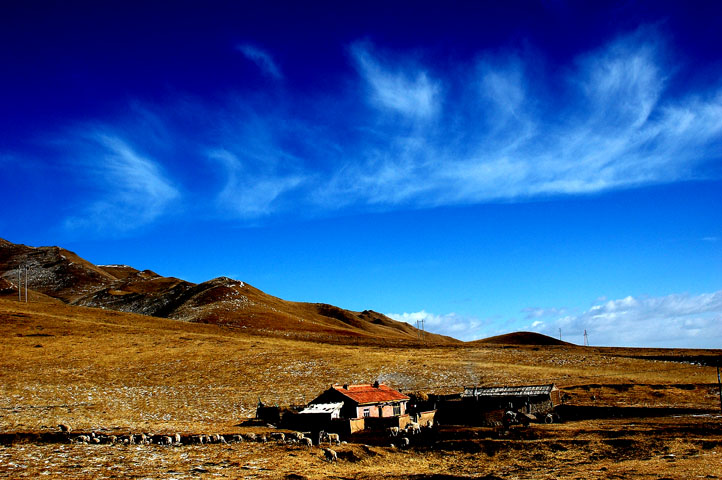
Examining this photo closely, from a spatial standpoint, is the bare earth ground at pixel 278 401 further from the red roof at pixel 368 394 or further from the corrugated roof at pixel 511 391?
the red roof at pixel 368 394

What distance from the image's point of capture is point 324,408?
126 feet

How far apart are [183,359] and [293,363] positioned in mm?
14945

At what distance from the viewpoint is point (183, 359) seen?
7100 centimetres

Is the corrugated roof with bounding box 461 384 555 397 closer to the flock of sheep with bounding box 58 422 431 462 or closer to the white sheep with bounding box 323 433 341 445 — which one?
the flock of sheep with bounding box 58 422 431 462

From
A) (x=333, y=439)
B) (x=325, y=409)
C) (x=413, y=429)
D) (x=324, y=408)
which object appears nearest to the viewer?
(x=333, y=439)

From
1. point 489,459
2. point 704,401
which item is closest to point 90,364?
point 489,459

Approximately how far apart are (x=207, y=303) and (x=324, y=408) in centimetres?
11763

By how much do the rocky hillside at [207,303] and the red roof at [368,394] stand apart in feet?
206

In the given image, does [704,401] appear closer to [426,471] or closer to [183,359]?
[426,471]

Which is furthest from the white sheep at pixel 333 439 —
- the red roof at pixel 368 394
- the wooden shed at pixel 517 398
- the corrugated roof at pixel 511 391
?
the corrugated roof at pixel 511 391

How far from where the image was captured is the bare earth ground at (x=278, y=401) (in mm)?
21516

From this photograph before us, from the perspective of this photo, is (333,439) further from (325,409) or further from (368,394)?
(368,394)

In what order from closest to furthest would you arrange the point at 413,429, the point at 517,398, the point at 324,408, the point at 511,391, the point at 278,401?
the point at 413,429 < the point at 324,408 < the point at 517,398 < the point at 511,391 < the point at 278,401

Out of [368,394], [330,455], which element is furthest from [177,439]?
[368,394]
